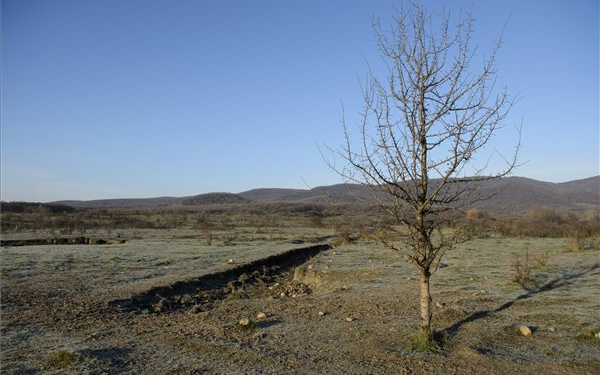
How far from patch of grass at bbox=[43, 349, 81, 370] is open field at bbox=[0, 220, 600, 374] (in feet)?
0.09

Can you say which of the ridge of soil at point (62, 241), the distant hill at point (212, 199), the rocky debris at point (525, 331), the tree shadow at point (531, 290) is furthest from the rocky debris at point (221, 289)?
the distant hill at point (212, 199)

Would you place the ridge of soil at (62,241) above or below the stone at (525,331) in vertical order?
above

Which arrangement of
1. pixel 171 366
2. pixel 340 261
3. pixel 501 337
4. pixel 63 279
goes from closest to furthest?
pixel 171 366 → pixel 501 337 → pixel 63 279 → pixel 340 261

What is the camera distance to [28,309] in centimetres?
1076

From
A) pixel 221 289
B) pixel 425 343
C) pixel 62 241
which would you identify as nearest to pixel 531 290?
pixel 425 343

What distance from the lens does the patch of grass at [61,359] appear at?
6785 millimetres

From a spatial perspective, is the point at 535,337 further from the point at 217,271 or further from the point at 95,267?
the point at 95,267

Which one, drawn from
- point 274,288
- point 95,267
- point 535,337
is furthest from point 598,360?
point 95,267

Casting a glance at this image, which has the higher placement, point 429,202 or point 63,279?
point 429,202

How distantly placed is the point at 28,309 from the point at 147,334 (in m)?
4.04

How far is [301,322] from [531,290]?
23.9 ft

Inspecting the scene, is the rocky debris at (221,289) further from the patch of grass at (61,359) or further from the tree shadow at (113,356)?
the patch of grass at (61,359)

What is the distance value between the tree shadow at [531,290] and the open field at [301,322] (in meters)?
0.04

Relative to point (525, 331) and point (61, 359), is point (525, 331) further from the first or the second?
point (61, 359)
